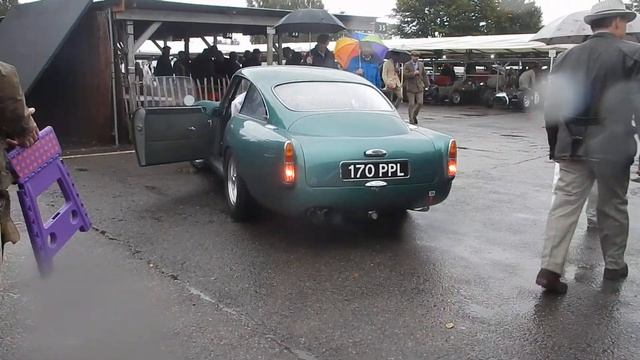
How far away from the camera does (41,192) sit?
10.2 ft

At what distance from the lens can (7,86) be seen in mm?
2531

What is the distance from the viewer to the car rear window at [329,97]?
5707 millimetres

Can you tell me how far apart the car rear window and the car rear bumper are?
1.06 metres

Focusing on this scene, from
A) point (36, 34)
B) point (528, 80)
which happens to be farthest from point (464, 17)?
point (36, 34)

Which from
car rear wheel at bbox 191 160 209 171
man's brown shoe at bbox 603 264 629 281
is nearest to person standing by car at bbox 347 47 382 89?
car rear wheel at bbox 191 160 209 171

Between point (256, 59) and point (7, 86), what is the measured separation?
47.2 ft

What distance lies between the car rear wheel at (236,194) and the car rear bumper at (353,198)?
0.62m

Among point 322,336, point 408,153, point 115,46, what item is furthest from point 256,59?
point 322,336

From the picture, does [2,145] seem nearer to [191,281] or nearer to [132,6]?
[191,281]

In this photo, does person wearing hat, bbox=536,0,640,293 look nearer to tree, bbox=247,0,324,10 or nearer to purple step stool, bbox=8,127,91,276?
purple step stool, bbox=8,127,91,276

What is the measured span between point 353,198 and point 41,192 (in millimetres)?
2500

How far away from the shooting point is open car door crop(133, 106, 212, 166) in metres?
6.73

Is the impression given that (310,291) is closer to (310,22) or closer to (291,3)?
(310,22)

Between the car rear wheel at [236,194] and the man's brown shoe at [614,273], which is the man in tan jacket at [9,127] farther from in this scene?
the man's brown shoe at [614,273]
